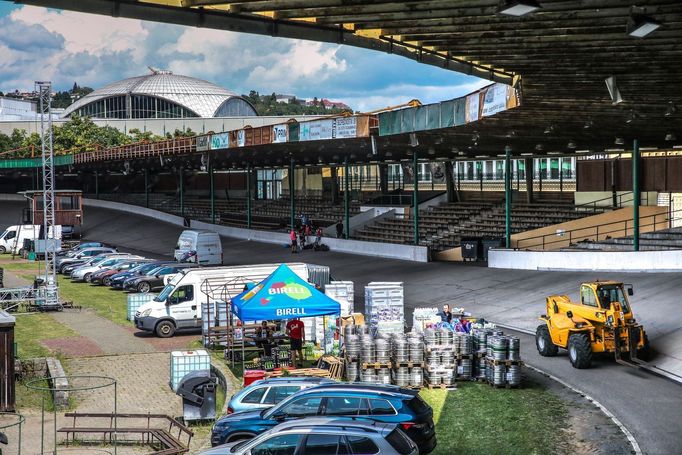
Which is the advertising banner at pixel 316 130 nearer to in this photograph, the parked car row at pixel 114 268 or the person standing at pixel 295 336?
Result: the parked car row at pixel 114 268

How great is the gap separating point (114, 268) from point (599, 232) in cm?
2464

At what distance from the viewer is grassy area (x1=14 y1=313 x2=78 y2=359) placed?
2708 cm

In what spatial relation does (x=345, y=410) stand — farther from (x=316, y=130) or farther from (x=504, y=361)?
(x=316, y=130)

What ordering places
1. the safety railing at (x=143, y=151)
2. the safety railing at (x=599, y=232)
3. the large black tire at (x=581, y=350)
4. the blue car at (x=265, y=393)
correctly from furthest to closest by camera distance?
the safety railing at (x=143, y=151) < the safety railing at (x=599, y=232) < the large black tire at (x=581, y=350) < the blue car at (x=265, y=393)

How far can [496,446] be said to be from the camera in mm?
16250

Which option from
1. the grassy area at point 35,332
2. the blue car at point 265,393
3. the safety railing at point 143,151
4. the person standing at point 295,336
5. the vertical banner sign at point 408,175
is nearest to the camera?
the blue car at point 265,393

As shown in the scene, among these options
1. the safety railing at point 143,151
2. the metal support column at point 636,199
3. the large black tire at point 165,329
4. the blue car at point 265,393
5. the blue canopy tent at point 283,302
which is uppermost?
the safety railing at point 143,151

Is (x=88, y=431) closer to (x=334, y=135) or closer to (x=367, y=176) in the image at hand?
(x=334, y=135)

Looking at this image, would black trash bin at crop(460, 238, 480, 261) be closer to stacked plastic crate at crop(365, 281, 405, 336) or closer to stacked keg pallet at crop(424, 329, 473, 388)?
stacked plastic crate at crop(365, 281, 405, 336)

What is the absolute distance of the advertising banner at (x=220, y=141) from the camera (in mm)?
57719

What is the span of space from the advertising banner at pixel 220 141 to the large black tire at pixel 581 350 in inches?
1494

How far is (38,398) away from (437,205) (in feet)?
143

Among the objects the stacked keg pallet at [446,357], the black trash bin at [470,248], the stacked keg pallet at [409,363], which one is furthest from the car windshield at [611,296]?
the black trash bin at [470,248]

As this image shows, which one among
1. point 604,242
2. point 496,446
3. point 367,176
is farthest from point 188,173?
point 496,446
